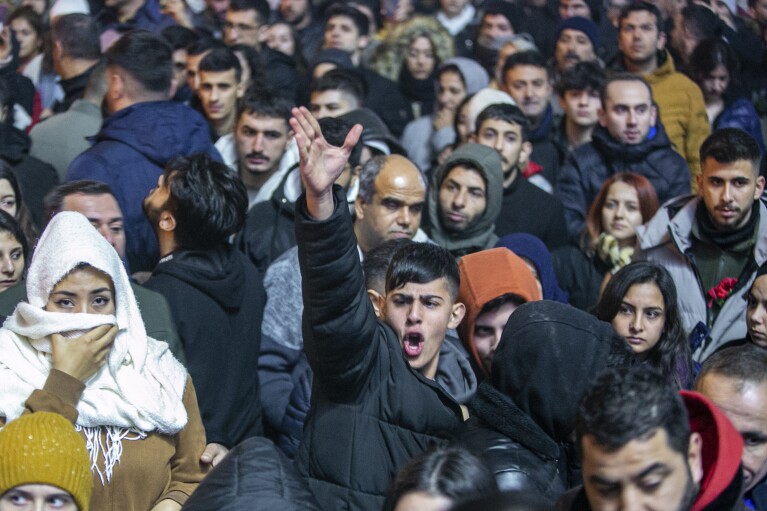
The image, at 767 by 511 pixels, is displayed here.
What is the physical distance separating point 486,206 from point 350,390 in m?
2.89

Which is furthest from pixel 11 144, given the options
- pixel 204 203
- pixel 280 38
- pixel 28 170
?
pixel 280 38

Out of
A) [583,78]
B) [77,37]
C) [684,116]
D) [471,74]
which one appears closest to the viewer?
[77,37]

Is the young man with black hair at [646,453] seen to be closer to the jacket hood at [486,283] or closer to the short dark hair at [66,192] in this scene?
the jacket hood at [486,283]

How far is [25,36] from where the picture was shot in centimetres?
941

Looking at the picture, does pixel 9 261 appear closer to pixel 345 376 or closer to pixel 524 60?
pixel 345 376

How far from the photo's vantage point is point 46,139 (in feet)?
21.3

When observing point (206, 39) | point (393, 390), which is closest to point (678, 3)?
point (206, 39)

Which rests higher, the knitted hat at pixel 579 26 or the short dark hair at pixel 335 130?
the knitted hat at pixel 579 26

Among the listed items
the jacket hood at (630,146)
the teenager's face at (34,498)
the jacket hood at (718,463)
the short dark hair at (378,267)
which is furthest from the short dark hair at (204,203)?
the jacket hood at (630,146)

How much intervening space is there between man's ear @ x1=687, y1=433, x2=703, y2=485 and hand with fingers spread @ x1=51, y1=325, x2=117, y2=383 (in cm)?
182

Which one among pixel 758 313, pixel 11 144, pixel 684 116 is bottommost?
pixel 11 144

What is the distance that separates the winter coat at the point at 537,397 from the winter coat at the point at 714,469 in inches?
11.7

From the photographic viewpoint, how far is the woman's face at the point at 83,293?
375 centimetres

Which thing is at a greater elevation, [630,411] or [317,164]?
[317,164]
